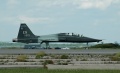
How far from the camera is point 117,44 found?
8788 centimetres

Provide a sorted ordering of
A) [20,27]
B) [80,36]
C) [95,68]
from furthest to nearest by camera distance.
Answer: [20,27], [80,36], [95,68]

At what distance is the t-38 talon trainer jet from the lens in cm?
8231

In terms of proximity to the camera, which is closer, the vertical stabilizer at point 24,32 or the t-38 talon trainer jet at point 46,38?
the t-38 talon trainer jet at point 46,38

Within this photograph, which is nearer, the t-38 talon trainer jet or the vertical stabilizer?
the t-38 talon trainer jet

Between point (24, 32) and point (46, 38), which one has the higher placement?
point (24, 32)

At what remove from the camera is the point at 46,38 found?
289 feet

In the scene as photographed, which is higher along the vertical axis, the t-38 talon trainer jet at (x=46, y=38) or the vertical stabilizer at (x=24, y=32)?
the vertical stabilizer at (x=24, y=32)

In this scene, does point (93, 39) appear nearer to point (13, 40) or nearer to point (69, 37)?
point (69, 37)

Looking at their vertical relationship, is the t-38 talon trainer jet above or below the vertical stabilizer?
below

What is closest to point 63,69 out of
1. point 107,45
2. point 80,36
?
point 80,36

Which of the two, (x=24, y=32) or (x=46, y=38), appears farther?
(x=24, y=32)

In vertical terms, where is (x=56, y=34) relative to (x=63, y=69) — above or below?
above

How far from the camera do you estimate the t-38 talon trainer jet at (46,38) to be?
270 ft

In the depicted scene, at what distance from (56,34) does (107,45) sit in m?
12.5
